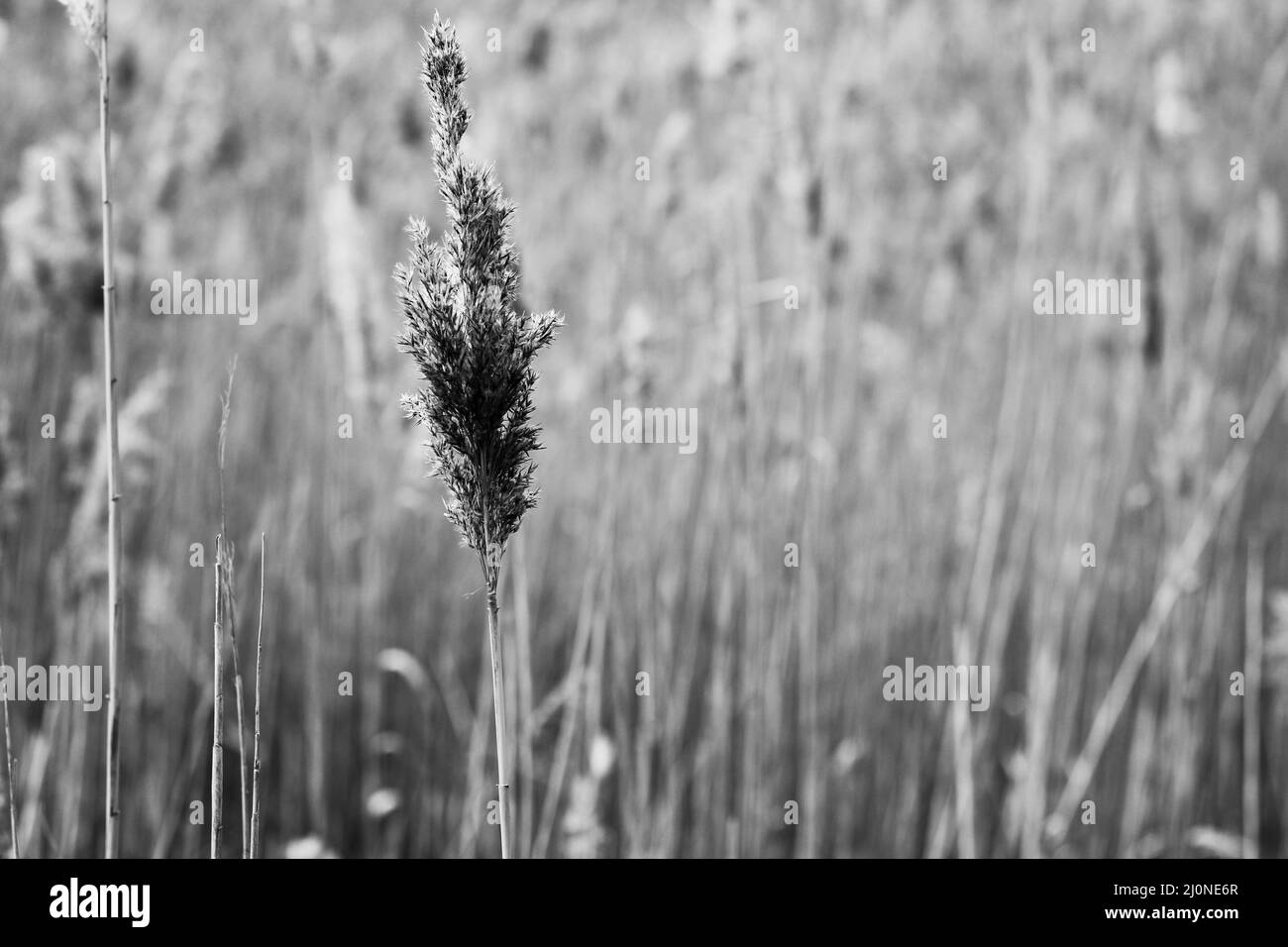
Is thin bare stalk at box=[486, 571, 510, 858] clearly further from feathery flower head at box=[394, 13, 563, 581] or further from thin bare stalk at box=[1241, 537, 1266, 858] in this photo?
thin bare stalk at box=[1241, 537, 1266, 858]

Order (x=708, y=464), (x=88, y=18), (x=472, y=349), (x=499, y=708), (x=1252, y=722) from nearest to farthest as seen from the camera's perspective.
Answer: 1. (x=499, y=708)
2. (x=472, y=349)
3. (x=88, y=18)
4. (x=1252, y=722)
5. (x=708, y=464)

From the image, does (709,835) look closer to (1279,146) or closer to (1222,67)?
(1222,67)

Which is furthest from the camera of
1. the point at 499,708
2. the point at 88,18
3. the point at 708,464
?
the point at 708,464

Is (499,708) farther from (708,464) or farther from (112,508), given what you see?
(708,464)

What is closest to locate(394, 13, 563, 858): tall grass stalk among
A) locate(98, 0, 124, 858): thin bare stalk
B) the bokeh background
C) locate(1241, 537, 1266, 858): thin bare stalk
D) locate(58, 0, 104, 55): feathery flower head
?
locate(98, 0, 124, 858): thin bare stalk

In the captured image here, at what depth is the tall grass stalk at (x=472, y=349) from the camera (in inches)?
48.0

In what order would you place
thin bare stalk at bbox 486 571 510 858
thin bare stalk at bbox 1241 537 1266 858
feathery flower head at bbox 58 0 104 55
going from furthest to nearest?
thin bare stalk at bbox 1241 537 1266 858
feathery flower head at bbox 58 0 104 55
thin bare stalk at bbox 486 571 510 858

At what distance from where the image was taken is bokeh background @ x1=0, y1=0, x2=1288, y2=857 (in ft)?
8.48

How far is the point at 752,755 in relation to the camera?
2.44 metres

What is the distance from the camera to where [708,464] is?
3.54 metres

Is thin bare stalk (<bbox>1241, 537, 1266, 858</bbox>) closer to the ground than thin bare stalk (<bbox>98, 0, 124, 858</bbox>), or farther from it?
closer to the ground

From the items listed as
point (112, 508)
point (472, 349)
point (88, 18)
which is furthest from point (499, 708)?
point (88, 18)

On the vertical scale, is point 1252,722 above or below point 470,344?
below

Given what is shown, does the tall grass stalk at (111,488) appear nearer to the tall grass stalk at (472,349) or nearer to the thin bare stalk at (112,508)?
the thin bare stalk at (112,508)
